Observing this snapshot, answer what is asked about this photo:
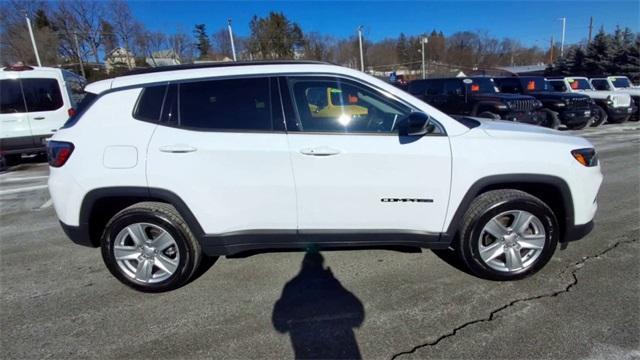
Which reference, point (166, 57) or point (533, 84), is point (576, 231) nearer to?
point (533, 84)

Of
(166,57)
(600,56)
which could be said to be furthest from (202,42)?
(600,56)

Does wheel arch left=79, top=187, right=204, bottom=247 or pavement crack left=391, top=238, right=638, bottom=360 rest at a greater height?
wheel arch left=79, top=187, right=204, bottom=247

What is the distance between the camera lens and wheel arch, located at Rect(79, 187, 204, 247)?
2639 mm

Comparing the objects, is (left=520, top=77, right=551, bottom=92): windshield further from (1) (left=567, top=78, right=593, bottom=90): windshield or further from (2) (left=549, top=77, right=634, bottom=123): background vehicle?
(1) (left=567, top=78, right=593, bottom=90): windshield

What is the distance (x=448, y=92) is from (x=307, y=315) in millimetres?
10206

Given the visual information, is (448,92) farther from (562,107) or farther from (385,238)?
(385,238)

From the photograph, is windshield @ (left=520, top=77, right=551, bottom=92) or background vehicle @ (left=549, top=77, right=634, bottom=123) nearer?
windshield @ (left=520, top=77, right=551, bottom=92)

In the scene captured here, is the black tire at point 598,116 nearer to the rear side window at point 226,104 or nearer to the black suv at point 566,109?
the black suv at point 566,109

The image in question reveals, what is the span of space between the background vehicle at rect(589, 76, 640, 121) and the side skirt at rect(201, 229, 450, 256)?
1574cm

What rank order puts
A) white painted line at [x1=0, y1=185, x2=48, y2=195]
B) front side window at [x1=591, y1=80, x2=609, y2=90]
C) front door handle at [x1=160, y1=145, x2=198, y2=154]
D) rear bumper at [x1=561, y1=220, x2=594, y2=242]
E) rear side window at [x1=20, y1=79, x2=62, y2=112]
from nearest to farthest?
1. front door handle at [x1=160, y1=145, x2=198, y2=154]
2. rear bumper at [x1=561, y1=220, x2=594, y2=242]
3. white painted line at [x1=0, y1=185, x2=48, y2=195]
4. rear side window at [x1=20, y1=79, x2=62, y2=112]
5. front side window at [x1=591, y1=80, x2=609, y2=90]

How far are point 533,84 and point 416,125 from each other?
1299 centimetres

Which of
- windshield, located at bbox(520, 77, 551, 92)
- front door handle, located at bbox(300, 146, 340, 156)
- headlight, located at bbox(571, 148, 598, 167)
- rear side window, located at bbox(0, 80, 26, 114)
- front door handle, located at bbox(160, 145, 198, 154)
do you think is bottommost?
headlight, located at bbox(571, 148, 598, 167)

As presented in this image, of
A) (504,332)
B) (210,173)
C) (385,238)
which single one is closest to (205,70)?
(210,173)

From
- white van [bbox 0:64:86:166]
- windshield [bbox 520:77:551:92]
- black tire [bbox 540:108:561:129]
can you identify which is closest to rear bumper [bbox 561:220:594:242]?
white van [bbox 0:64:86:166]
